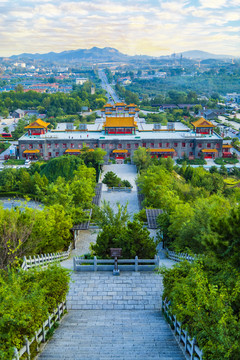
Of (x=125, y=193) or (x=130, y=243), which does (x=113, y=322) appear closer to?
(x=130, y=243)

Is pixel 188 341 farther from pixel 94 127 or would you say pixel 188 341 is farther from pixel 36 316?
pixel 94 127

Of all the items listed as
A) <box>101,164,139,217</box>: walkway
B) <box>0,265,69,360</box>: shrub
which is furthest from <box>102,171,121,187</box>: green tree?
<box>0,265,69,360</box>: shrub

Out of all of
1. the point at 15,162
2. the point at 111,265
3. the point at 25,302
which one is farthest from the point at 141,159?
the point at 25,302

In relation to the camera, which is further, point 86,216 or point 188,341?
point 86,216

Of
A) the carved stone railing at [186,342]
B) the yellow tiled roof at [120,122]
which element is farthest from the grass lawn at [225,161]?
the carved stone railing at [186,342]

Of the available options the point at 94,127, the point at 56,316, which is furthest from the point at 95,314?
the point at 94,127

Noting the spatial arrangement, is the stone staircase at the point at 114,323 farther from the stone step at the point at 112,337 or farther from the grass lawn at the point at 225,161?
the grass lawn at the point at 225,161
